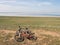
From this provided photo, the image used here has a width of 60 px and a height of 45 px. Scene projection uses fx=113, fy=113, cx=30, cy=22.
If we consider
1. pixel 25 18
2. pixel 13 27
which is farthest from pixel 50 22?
pixel 13 27

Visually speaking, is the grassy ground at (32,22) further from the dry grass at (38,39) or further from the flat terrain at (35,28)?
the dry grass at (38,39)

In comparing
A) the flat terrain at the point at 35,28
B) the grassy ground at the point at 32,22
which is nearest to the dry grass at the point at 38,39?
the flat terrain at the point at 35,28

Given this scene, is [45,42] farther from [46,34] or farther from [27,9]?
[27,9]

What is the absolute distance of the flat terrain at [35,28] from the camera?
2.76 m

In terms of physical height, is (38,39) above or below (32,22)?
below

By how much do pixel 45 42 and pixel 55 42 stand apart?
0.24 m

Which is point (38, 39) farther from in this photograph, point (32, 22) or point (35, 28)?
point (32, 22)

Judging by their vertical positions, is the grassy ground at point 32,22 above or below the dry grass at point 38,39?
above

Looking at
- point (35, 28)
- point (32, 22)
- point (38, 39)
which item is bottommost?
point (38, 39)

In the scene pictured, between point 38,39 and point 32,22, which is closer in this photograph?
point 38,39

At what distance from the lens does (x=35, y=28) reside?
2865 millimetres

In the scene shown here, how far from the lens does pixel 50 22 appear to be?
2.89m

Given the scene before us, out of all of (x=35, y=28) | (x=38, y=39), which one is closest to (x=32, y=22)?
(x=35, y=28)

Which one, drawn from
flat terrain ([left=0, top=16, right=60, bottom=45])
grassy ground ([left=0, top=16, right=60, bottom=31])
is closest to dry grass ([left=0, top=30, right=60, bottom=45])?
flat terrain ([left=0, top=16, right=60, bottom=45])
